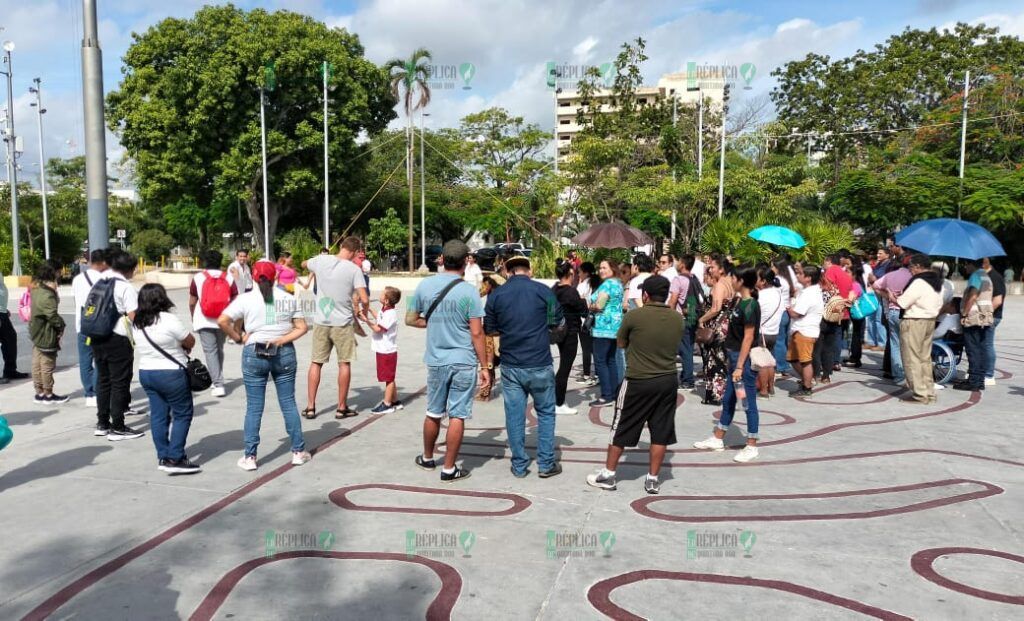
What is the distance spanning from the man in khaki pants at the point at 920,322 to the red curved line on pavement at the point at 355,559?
20.5ft

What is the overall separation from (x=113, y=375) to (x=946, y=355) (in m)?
9.17

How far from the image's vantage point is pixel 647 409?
530 centimetres

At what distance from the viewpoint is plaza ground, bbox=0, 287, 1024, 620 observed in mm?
3789

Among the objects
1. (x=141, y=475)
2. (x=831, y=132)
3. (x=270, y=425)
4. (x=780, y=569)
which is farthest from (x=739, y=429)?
(x=831, y=132)

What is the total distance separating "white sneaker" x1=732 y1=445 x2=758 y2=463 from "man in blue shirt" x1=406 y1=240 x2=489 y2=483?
226 cm

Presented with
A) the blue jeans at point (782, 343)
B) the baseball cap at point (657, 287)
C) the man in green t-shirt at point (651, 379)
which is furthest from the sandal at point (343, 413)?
the blue jeans at point (782, 343)

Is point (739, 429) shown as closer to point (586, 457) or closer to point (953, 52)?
point (586, 457)

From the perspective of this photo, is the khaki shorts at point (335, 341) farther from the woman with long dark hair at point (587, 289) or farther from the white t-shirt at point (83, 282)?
the woman with long dark hair at point (587, 289)

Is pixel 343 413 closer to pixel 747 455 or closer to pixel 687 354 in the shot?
pixel 747 455

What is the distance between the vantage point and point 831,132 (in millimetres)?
39875

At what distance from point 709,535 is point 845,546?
764mm

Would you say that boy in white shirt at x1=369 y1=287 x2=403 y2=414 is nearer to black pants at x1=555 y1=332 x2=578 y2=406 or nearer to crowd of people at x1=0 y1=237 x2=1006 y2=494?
crowd of people at x1=0 y1=237 x2=1006 y2=494

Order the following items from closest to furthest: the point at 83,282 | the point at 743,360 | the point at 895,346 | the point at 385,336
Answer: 1. the point at 743,360
2. the point at 83,282
3. the point at 385,336
4. the point at 895,346

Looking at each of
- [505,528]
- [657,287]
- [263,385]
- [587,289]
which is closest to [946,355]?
[587,289]
